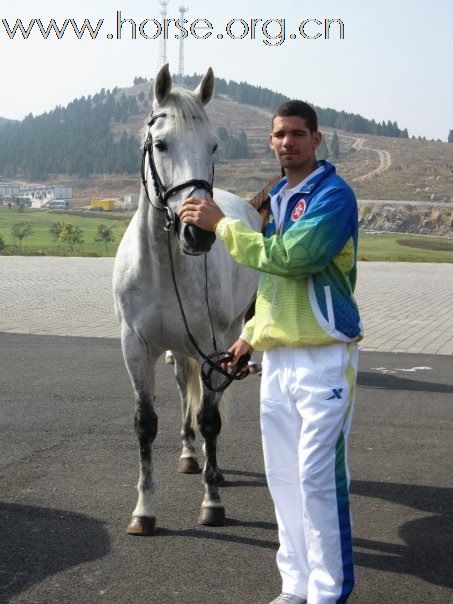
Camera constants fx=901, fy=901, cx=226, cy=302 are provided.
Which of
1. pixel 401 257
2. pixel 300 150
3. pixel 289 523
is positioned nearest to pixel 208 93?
pixel 300 150

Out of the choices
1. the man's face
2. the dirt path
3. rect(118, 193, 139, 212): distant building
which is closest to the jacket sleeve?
the man's face

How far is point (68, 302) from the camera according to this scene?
1991cm

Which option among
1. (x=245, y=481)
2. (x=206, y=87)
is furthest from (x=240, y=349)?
(x=245, y=481)

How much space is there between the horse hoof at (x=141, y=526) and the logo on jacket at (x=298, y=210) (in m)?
2.27

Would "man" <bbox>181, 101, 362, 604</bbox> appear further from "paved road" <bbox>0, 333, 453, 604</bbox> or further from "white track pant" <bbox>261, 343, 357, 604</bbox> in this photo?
"paved road" <bbox>0, 333, 453, 604</bbox>

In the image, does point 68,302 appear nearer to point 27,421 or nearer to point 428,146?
point 27,421

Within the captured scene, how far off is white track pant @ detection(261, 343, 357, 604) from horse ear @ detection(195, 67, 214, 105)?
1.98 m

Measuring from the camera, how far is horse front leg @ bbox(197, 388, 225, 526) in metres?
5.61

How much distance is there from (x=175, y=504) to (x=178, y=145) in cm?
248

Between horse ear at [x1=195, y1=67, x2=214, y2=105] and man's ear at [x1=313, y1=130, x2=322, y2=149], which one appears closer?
man's ear at [x1=313, y1=130, x2=322, y2=149]

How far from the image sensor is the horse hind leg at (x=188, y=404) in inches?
269

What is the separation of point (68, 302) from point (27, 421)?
38.6ft

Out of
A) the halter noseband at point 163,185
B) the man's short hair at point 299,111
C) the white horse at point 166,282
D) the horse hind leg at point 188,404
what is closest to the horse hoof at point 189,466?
the horse hind leg at point 188,404

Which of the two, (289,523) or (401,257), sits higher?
(289,523)
